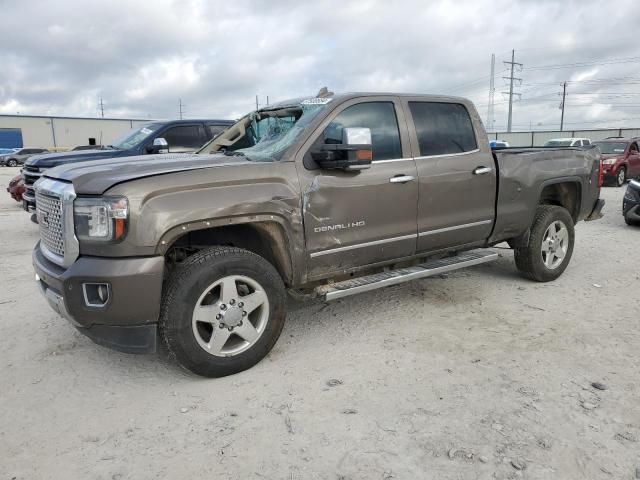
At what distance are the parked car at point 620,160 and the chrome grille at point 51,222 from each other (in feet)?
53.7

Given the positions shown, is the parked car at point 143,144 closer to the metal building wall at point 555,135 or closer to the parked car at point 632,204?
the parked car at point 632,204

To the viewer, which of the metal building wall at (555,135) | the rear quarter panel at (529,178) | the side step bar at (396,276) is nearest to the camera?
the side step bar at (396,276)

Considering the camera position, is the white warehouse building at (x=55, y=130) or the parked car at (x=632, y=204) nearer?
the parked car at (x=632, y=204)

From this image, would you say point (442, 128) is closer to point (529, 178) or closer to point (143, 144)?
point (529, 178)

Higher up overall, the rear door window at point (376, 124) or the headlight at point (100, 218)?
the rear door window at point (376, 124)

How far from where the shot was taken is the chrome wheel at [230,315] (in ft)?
10.8

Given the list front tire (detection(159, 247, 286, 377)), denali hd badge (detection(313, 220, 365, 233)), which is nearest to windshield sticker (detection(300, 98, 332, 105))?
denali hd badge (detection(313, 220, 365, 233))

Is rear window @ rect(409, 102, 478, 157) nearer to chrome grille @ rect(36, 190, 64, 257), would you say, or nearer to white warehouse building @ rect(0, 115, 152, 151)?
chrome grille @ rect(36, 190, 64, 257)

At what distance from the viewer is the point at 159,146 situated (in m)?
7.04

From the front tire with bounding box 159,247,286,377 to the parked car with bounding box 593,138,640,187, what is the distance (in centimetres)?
1555

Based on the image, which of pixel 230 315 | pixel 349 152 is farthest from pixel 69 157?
pixel 349 152

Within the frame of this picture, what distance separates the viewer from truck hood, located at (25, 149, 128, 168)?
8.24 meters

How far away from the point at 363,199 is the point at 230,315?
136 cm

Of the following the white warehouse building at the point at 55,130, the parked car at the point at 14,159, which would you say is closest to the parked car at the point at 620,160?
the parked car at the point at 14,159
